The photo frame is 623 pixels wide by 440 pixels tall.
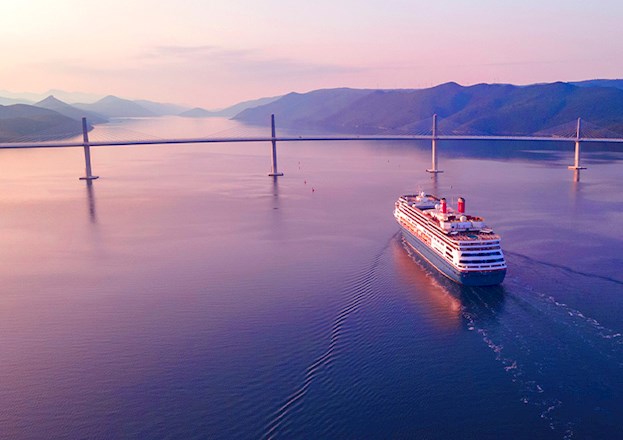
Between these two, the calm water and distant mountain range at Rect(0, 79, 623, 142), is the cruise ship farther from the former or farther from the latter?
distant mountain range at Rect(0, 79, 623, 142)

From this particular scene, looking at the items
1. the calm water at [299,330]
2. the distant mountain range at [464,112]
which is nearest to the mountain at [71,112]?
the distant mountain range at [464,112]

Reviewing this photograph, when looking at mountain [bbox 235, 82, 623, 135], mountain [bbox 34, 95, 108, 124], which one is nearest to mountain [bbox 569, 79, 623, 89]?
mountain [bbox 235, 82, 623, 135]

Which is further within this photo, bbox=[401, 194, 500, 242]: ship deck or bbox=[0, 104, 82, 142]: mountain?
bbox=[0, 104, 82, 142]: mountain

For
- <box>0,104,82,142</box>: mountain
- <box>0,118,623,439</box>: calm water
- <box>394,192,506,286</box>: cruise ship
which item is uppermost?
<box>0,104,82,142</box>: mountain

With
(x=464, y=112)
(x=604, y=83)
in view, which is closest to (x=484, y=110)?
(x=464, y=112)

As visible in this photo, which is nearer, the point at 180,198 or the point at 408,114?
the point at 180,198

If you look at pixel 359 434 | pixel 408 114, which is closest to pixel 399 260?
pixel 359 434

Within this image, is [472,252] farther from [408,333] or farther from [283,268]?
[283,268]
